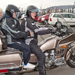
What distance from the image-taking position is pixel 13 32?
2340 mm

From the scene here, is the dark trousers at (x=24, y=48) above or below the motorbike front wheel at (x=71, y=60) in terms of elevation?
above

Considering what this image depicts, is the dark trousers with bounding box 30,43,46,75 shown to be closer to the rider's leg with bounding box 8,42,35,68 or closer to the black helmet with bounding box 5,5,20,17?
the rider's leg with bounding box 8,42,35,68

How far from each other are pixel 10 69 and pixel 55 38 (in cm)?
125

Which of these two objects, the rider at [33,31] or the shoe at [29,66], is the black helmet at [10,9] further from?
the shoe at [29,66]

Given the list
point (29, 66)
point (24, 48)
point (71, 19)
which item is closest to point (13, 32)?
point (24, 48)

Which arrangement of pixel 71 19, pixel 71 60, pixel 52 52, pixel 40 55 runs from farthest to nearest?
pixel 71 19 < pixel 71 60 < pixel 52 52 < pixel 40 55

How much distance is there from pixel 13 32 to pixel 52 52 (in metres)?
1.05

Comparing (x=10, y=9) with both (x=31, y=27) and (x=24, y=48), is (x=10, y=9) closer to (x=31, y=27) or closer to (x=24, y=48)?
(x=31, y=27)

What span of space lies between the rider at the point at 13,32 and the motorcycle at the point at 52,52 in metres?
0.11

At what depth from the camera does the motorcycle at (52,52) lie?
2.33 meters

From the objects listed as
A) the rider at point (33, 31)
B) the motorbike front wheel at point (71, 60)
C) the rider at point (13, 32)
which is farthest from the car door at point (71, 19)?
the rider at point (13, 32)

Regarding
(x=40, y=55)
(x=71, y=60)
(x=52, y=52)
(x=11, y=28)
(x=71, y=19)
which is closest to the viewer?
(x=11, y=28)

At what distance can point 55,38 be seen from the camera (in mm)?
2803

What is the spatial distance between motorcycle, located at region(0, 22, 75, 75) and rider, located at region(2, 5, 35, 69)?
0.35ft
